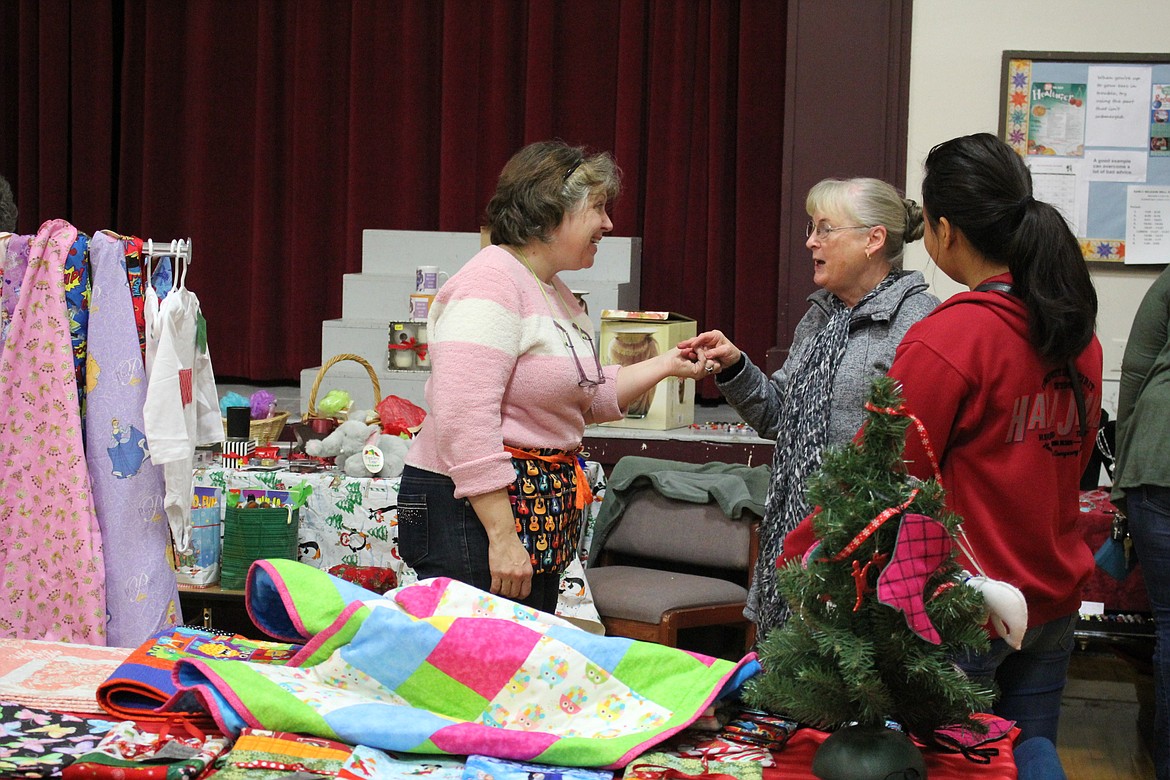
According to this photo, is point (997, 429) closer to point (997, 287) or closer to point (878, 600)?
point (997, 287)

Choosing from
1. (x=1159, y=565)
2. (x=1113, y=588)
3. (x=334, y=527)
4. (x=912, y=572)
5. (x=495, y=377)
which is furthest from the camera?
(x=1113, y=588)

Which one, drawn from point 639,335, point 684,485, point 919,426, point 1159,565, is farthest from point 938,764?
point 639,335

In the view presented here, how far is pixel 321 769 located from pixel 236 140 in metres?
4.63

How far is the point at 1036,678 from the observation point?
175cm

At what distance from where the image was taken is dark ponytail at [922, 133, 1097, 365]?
Result: 1.68 m

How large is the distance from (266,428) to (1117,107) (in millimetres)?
2785

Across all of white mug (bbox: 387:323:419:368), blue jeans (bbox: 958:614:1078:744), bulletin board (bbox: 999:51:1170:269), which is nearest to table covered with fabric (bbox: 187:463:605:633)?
white mug (bbox: 387:323:419:368)

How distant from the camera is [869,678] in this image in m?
1.31

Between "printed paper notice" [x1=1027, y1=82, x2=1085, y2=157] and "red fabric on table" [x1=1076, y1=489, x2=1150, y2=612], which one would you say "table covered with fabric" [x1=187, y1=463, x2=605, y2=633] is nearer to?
"red fabric on table" [x1=1076, y1=489, x2=1150, y2=612]

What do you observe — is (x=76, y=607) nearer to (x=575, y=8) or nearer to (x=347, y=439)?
(x=347, y=439)

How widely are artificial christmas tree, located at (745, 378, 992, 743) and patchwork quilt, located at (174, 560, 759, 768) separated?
0.21m

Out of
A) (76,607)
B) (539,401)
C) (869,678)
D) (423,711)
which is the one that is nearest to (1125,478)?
(539,401)

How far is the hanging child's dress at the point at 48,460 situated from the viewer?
7.78ft

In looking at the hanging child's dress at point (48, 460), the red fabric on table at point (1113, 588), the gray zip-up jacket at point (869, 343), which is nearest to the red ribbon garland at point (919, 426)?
the gray zip-up jacket at point (869, 343)
